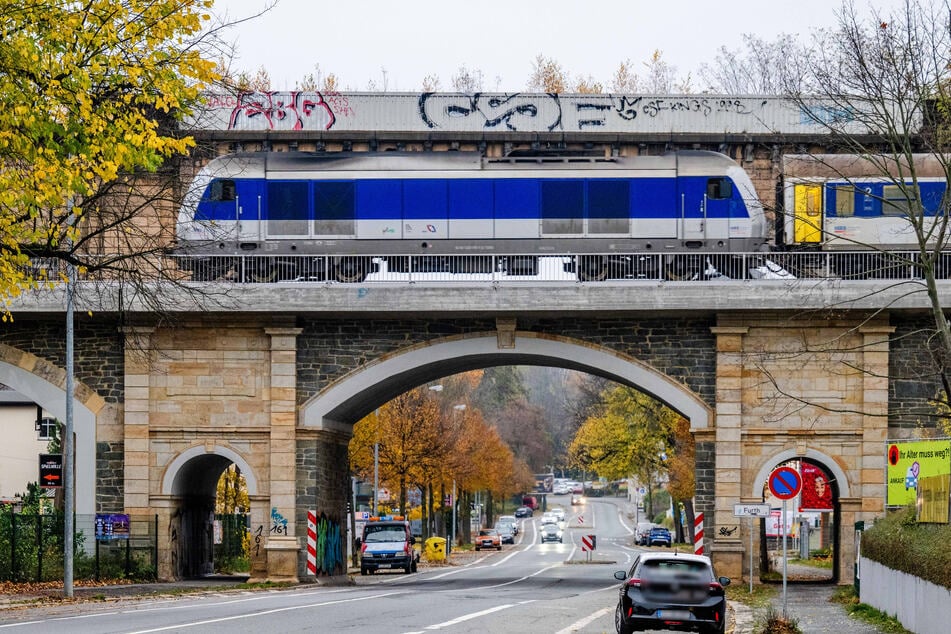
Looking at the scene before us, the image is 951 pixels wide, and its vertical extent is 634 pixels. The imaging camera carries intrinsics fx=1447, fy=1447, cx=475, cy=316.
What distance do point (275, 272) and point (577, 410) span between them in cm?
5170

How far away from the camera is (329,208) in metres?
35.4

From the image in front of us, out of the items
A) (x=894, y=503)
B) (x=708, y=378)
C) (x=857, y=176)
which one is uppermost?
(x=857, y=176)

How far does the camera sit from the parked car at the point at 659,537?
75938mm

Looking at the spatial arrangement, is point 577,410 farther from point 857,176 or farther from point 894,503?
point 894,503

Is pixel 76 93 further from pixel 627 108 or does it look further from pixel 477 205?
pixel 627 108

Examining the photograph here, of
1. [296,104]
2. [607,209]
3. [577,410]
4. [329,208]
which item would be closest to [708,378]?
[607,209]

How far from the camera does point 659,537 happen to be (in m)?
76.5

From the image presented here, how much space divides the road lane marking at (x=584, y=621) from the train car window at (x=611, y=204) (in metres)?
12.3

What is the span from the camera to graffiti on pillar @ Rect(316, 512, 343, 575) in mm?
35094

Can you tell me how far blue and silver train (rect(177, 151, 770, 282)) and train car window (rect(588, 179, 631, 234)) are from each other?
0.02m

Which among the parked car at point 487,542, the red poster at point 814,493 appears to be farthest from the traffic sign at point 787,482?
the parked car at point 487,542

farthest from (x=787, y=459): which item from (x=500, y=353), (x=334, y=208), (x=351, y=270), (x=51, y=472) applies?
(x=51, y=472)

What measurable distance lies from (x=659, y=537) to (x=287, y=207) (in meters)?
45.8

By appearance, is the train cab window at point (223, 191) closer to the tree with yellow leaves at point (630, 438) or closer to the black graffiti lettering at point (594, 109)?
the black graffiti lettering at point (594, 109)
